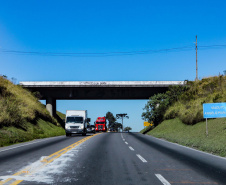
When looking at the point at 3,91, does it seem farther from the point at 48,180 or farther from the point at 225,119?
the point at 48,180

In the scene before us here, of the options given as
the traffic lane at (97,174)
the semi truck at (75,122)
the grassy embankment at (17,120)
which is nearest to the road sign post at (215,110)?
the traffic lane at (97,174)

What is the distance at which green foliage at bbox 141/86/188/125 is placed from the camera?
39.6 metres

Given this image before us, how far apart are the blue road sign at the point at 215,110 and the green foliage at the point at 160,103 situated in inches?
814

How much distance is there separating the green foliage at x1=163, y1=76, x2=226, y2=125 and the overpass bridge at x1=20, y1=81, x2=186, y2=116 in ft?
25.4

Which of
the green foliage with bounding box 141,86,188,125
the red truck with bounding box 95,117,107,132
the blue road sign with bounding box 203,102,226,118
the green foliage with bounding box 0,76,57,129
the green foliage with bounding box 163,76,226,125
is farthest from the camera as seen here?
the red truck with bounding box 95,117,107,132

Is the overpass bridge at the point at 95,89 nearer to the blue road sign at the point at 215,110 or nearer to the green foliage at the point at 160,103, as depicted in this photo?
the green foliage at the point at 160,103

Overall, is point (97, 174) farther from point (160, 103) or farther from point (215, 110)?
point (160, 103)

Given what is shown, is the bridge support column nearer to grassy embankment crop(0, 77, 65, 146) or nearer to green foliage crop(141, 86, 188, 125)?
grassy embankment crop(0, 77, 65, 146)

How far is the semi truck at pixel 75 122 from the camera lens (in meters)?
29.8

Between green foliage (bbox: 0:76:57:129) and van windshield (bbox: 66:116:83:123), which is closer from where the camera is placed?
green foliage (bbox: 0:76:57:129)

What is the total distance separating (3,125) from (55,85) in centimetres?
2265

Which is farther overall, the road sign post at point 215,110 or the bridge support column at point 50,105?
the bridge support column at point 50,105

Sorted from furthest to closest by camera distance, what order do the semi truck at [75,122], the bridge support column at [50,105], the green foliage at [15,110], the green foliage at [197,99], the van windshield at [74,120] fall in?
the bridge support column at [50,105]
the van windshield at [74,120]
the semi truck at [75,122]
the green foliage at [197,99]
the green foliage at [15,110]

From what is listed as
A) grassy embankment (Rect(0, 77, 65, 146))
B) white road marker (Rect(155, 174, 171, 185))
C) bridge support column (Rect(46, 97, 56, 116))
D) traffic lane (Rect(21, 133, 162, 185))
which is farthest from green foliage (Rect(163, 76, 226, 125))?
bridge support column (Rect(46, 97, 56, 116))
